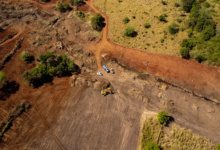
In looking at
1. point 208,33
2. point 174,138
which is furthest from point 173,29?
point 174,138

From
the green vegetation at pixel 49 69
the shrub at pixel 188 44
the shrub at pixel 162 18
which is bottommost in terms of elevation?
the green vegetation at pixel 49 69

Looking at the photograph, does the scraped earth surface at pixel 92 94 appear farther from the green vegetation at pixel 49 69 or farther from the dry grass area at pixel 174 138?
the dry grass area at pixel 174 138

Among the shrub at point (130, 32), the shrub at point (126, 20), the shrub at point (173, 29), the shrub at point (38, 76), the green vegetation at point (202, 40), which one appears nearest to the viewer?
the shrub at point (38, 76)

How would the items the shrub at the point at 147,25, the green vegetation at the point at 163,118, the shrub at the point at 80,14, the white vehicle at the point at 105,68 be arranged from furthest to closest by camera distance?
1. the shrub at the point at 80,14
2. the shrub at the point at 147,25
3. the white vehicle at the point at 105,68
4. the green vegetation at the point at 163,118

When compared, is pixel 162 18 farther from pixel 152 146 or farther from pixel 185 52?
pixel 152 146

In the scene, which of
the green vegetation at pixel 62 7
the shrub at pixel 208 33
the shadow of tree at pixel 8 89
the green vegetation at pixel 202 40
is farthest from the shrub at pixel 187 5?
the shadow of tree at pixel 8 89
